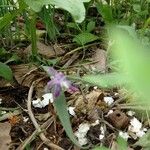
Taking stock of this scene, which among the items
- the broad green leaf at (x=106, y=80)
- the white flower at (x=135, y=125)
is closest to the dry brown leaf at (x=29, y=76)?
the white flower at (x=135, y=125)

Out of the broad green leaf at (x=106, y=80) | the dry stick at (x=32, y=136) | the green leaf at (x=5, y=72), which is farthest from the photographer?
the green leaf at (x=5, y=72)

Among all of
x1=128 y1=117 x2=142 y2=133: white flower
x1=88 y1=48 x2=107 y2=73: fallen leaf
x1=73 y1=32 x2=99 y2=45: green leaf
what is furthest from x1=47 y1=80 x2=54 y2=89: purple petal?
x1=73 y1=32 x2=99 y2=45: green leaf

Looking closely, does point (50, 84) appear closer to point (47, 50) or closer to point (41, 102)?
point (41, 102)

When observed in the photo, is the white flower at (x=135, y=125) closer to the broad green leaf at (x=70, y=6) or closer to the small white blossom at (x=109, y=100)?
the small white blossom at (x=109, y=100)

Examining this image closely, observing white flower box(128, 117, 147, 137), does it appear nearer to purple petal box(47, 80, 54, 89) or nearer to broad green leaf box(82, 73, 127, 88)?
purple petal box(47, 80, 54, 89)

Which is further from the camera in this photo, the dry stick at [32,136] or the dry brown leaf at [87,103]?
the dry brown leaf at [87,103]

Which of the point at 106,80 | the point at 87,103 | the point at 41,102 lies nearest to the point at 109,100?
the point at 87,103

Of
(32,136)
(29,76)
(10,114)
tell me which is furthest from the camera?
(29,76)
